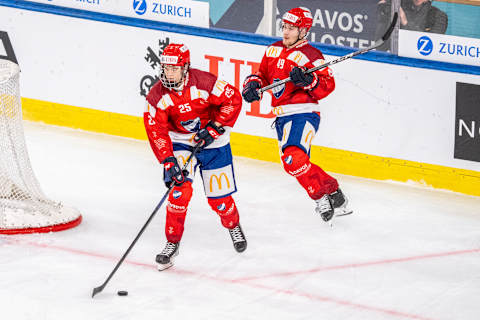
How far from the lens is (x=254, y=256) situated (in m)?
6.11

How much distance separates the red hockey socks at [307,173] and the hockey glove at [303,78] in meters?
0.46

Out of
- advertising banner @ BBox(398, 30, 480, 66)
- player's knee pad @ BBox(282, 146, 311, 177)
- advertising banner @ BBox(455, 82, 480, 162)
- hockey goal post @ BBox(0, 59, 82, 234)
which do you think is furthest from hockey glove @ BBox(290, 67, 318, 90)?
hockey goal post @ BBox(0, 59, 82, 234)

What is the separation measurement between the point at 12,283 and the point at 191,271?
1.02 m

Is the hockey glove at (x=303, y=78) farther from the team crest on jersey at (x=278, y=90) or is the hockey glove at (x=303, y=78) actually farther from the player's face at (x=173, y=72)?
the player's face at (x=173, y=72)

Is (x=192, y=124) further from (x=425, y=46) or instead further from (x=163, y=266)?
(x=425, y=46)

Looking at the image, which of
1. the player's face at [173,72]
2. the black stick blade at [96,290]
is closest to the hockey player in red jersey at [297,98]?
the player's face at [173,72]

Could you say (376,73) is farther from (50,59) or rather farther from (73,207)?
(50,59)

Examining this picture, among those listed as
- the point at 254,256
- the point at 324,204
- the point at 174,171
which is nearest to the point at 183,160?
the point at 174,171

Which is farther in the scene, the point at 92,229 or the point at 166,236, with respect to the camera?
the point at 92,229

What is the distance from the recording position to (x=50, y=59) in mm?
8711

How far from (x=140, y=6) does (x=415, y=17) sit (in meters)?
2.33

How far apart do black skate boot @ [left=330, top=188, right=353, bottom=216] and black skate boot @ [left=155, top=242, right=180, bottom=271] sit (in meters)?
1.24

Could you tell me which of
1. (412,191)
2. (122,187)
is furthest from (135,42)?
(412,191)

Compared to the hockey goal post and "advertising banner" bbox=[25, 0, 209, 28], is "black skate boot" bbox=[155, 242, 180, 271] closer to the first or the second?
the hockey goal post
